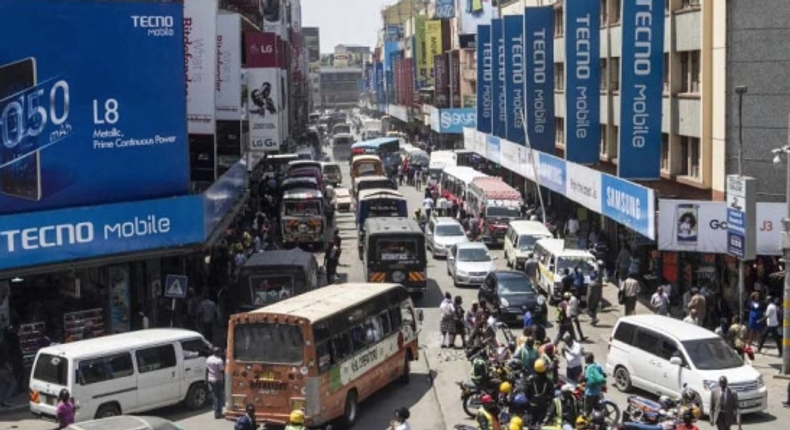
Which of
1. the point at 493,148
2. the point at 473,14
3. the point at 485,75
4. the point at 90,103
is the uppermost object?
the point at 473,14

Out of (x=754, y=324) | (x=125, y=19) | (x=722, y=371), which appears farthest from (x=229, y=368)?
(x=754, y=324)

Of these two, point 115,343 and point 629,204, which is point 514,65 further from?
point 115,343

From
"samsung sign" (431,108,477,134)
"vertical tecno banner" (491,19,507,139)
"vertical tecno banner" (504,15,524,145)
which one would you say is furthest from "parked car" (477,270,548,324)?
"samsung sign" (431,108,477,134)

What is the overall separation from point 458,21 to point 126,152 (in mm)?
79040

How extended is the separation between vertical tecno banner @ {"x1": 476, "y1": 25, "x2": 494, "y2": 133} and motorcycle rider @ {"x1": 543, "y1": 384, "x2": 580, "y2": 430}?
42.5 m

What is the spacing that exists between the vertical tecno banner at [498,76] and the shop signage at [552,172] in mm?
Result: 8096

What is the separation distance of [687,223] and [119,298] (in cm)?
1548

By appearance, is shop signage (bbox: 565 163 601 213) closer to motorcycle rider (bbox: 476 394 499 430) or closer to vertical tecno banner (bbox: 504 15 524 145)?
vertical tecno banner (bbox: 504 15 524 145)

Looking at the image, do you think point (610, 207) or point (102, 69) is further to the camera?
point (610, 207)

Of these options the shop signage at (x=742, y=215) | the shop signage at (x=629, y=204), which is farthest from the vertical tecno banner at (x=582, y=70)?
the shop signage at (x=742, y=215)

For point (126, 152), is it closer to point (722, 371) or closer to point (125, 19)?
point (125, 19)

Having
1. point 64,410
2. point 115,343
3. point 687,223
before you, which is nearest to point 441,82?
point 687,223

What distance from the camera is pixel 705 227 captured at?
31.6 m

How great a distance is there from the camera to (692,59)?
37.1m
